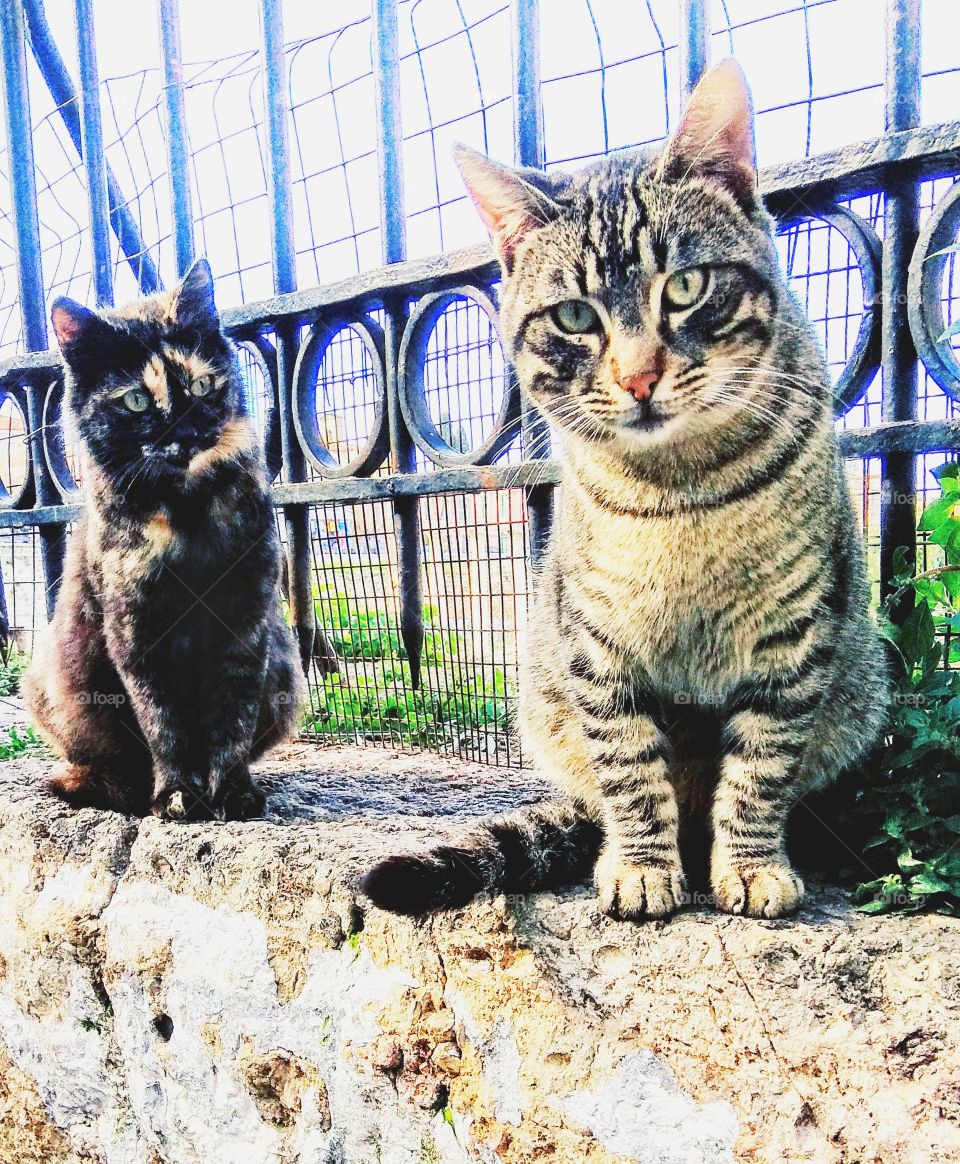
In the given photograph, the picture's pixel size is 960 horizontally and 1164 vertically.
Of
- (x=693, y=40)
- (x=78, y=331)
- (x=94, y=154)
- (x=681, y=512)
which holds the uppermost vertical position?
(x=94, y=154)

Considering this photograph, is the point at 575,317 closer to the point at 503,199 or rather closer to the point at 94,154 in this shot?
the point at 503,199

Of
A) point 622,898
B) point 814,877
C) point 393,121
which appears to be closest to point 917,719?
point 814,877

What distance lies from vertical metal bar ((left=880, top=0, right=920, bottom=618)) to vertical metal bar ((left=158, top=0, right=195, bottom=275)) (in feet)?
6.34

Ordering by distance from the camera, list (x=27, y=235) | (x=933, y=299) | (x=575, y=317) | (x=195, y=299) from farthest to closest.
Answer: (x=27, y=235) → (x=195, y=299) → (x=933, y=299) → (x=575, y=317)

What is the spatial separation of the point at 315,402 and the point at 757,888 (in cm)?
180

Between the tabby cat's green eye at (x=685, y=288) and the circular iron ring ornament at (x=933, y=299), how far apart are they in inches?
24.7

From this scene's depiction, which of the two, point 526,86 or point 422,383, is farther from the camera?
point 422,383

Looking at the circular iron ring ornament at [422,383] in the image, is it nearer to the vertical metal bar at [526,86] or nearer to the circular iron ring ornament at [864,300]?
the vertical metal bar at [526,86]

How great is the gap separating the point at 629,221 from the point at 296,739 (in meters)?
1.74

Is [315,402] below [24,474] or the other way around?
the other way around

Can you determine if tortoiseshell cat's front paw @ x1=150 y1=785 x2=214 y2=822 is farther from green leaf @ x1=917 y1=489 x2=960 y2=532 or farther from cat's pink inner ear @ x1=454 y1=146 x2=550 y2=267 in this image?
green leaf @ x1=917 y1=489 x2=960 y2=532

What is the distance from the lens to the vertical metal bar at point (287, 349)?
2.42 m

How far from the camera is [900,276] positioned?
60.8 inches

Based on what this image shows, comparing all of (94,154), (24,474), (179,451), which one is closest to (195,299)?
(179,451)
